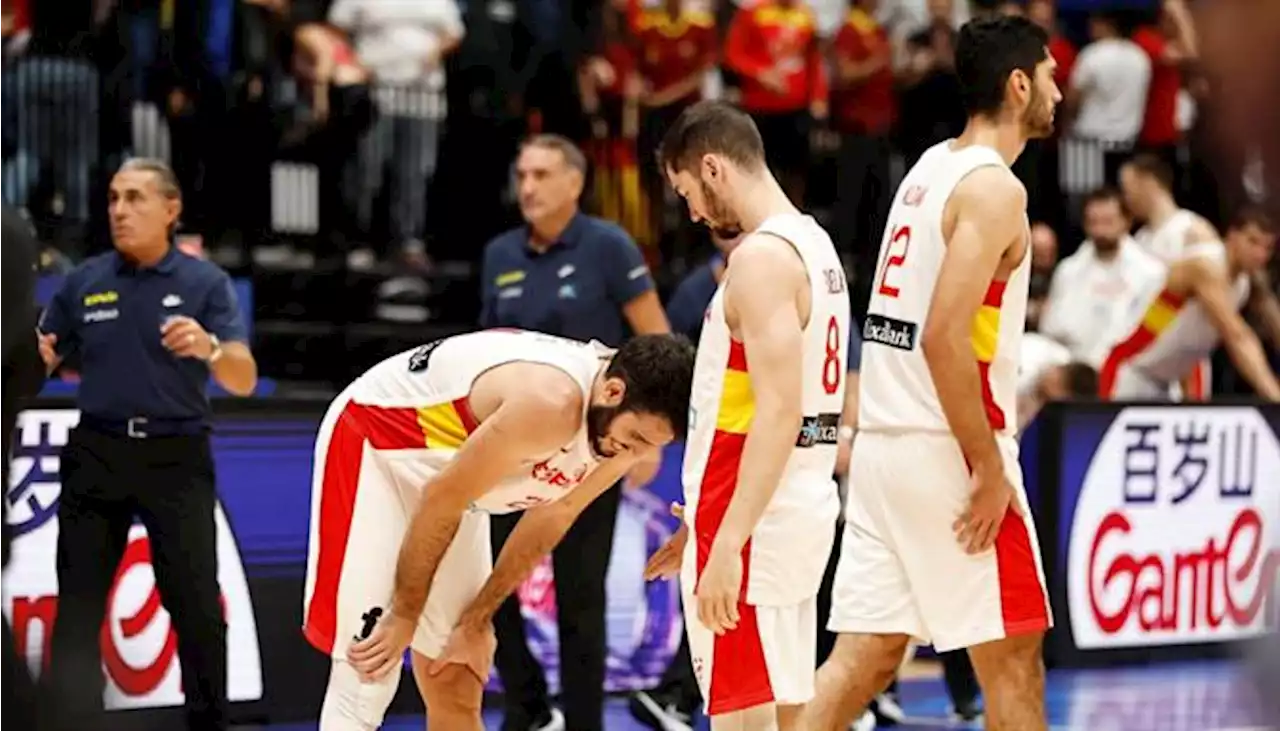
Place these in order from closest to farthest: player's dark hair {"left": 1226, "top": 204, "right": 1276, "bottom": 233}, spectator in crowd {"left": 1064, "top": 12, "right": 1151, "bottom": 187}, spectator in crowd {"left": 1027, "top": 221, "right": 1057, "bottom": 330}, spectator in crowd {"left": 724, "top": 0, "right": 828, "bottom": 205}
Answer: player's dark hair {"left": 1226, "top": 204, "right": 1276, "bottom": 233}
spectator in crowd {"left": 724, "top": 0, "right": 828, "bottom": 205}
spectator in crowd {"left": 1027, "top": 221, "right": 1057, "bottom": 330}
spectator in crowd {"left": 1064, "top": 12, "right": 1151, "bottom": 187}

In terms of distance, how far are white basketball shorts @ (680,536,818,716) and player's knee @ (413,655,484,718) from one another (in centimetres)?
70

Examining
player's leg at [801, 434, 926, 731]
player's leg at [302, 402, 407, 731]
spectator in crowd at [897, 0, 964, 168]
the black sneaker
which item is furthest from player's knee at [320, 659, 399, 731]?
spectator in crowd at [897, 0, 964, 168]

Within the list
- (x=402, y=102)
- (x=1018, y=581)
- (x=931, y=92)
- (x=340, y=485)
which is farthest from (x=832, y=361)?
(x=931, y=92)

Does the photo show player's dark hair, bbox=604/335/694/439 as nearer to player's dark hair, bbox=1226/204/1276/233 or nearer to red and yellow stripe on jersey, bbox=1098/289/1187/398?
player's dark hair, bbox=1226/204/1276/233

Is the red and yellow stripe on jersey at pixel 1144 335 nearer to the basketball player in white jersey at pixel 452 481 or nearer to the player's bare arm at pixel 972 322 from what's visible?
the player's bare arm at pixel 972 322

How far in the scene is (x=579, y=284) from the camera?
766 centimetres

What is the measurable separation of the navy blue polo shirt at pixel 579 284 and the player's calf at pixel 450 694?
2385 mm

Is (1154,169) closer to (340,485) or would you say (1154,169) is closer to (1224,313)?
(1224,313)

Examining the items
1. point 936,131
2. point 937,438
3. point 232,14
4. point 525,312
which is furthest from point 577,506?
A: point 936,131

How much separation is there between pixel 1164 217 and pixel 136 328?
7134mm

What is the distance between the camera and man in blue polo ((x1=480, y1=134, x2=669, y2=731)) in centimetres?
745

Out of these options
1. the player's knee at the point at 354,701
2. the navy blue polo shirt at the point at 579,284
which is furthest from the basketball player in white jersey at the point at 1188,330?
the player's knee at the point at 354,701

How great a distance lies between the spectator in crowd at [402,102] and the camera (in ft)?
39.4

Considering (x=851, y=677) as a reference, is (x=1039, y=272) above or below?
above
